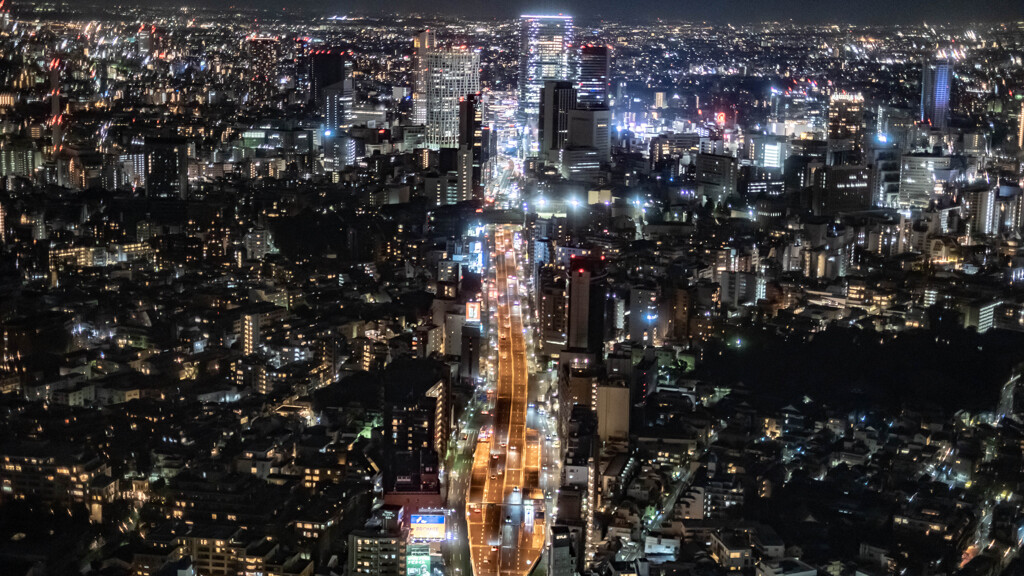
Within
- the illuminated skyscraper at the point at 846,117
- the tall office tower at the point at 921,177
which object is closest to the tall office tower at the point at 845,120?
the illuminated skyscraper at the point at 846,117

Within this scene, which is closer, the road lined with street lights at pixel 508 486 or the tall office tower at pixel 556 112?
the road lined with street lights at pixel 508 486

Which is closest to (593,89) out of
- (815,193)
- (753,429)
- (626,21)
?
(626,21)

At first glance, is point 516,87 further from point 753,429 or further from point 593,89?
point 753,429

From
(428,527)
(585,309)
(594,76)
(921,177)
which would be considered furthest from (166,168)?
(428,527)

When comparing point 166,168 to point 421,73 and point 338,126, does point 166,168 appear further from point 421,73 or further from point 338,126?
point 421,73

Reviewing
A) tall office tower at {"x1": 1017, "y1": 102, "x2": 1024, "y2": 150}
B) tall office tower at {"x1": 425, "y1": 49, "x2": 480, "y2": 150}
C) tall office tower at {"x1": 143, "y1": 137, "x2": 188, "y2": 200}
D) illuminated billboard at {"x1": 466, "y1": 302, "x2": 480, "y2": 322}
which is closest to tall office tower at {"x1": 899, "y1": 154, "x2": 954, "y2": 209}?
tall office tower at {"x1": 1017, "y1": 102, "x2": 1024, "y2": 150}

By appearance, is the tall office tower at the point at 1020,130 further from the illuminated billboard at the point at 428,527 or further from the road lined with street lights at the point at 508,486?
the illuminated billboard at the point at 428,527
